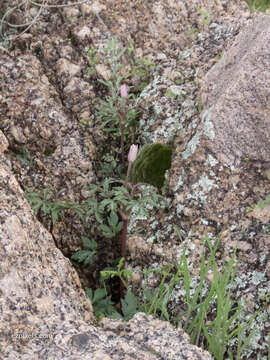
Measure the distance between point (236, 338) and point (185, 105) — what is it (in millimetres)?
1948

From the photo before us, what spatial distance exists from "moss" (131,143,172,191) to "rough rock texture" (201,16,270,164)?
1.49 ft

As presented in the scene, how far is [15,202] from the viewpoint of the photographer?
224cm

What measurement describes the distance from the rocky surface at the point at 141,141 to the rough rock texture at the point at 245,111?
0.03ft

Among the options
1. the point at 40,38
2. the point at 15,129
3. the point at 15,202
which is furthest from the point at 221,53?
the point at 15,202

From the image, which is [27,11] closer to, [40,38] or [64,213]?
[40,38]

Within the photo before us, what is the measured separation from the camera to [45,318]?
1.93 m

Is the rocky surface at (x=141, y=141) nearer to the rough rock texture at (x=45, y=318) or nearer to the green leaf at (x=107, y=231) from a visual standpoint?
the rough rock texture at (x=45, y=318)

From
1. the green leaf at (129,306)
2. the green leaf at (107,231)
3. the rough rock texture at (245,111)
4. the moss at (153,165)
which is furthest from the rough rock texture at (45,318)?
the rough rock texture at (245,111)

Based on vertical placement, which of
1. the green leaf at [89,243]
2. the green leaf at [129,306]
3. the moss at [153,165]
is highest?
the moss at [153,165]

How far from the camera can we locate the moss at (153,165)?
10.7 ft

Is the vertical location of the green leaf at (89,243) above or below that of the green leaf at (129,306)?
above

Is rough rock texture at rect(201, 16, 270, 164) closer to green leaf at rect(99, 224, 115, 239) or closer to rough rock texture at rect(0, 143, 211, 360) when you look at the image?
green leaf at rect(99, 224, 115, 239)

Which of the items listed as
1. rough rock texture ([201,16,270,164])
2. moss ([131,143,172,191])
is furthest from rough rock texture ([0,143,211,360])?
rough rock texture ([201,16,270,164])

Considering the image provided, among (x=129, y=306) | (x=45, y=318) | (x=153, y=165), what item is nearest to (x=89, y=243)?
(x=129, y=306)
